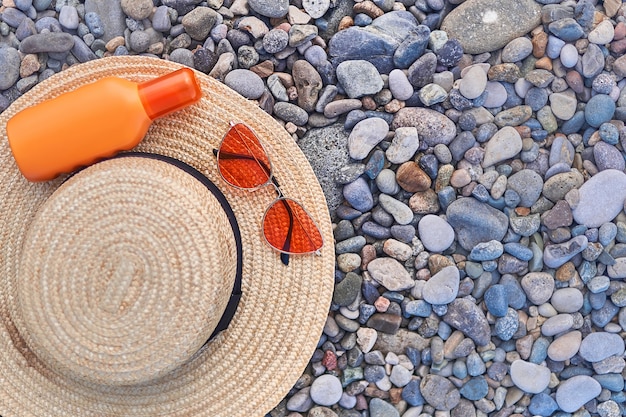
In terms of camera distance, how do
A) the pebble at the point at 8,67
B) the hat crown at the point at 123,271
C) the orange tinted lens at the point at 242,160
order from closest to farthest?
the hat crown at the point at 123,271 < the orange tinted lens at the point at 242,160 < the pebble at the point at 8,67

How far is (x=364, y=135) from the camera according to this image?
1237mm

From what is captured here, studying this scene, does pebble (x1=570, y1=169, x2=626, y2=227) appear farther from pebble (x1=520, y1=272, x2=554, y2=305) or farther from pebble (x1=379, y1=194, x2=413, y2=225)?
pebble (x1=379, y1=194, x2=413, y2=225)

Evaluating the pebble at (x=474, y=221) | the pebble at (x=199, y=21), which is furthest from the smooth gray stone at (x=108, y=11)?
the pebble at (x=474, y=221)

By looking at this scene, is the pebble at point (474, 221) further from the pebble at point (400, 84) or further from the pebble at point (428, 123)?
the pebble at point (400, 84)

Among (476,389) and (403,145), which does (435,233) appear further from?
(476,389)

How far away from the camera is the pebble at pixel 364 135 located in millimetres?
1236

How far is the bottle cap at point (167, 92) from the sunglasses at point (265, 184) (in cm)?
11

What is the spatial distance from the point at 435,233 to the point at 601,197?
0.33 metres

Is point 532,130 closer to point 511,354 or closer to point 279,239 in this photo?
point 511,354

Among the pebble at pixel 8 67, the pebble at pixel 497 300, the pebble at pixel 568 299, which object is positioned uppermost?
the pebble at pixel 8 67

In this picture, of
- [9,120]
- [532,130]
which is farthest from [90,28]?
[532,130]

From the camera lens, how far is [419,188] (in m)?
1.26

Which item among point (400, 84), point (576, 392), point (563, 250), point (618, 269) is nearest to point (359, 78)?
point (400, 84)

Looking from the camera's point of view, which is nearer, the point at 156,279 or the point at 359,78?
the point at 156,279
